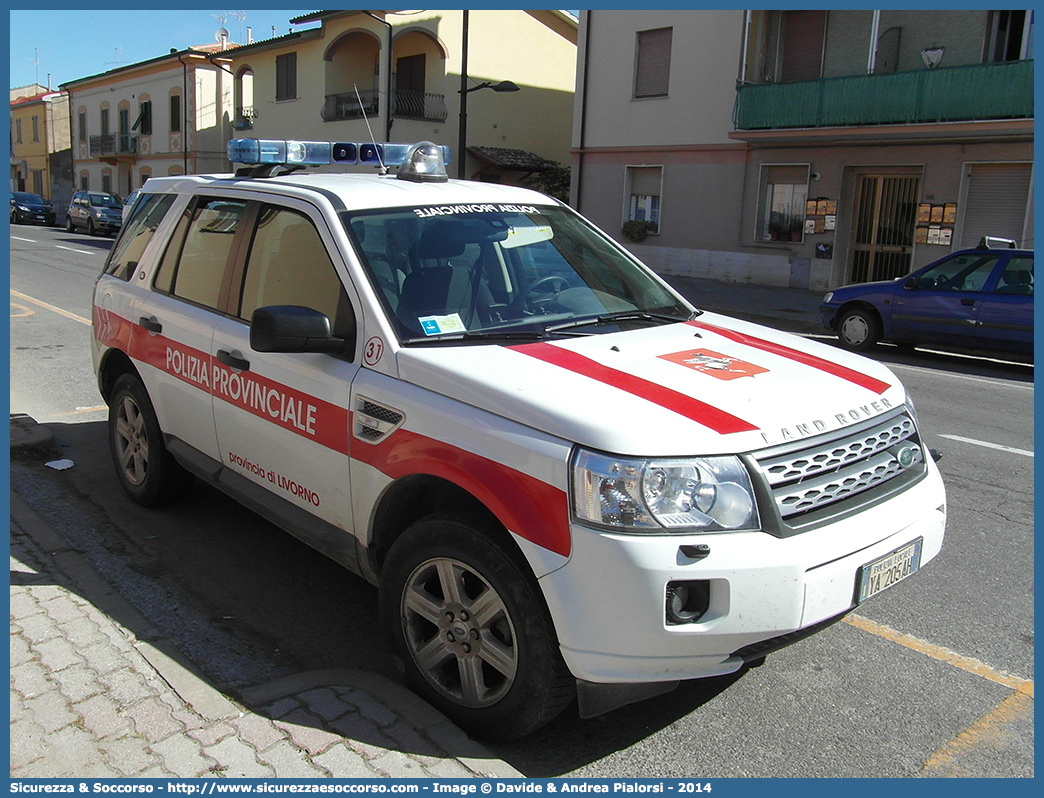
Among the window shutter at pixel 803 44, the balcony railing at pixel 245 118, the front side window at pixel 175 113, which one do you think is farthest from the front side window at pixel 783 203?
the front side window at pixel 175 113

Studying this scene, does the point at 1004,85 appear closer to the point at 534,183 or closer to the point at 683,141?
the point at 683,141

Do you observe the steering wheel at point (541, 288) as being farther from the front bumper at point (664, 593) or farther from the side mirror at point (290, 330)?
the front bumper at point (664, 593)

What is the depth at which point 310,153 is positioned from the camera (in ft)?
18.0

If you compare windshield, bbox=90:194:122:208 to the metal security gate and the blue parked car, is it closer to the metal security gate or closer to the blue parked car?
the metal security gate

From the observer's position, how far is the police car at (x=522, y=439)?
2.62 meters

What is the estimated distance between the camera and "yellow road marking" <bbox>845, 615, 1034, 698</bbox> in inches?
138

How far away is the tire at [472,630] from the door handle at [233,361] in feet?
4.18

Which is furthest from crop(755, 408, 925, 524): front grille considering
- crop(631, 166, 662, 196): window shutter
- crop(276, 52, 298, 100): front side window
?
crop(276, 52, 298, 100): front side window

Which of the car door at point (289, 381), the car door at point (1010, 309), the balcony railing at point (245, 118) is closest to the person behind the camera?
the car door at point (289, 381)

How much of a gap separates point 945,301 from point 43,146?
63668 mm

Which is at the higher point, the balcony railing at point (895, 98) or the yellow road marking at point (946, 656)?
the balcony railing at point (895, 98)

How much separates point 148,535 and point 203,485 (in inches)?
28.0

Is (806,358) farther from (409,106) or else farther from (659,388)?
(409,106)

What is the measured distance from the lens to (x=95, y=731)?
2.87 metres
